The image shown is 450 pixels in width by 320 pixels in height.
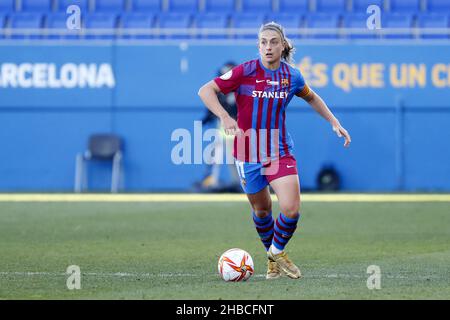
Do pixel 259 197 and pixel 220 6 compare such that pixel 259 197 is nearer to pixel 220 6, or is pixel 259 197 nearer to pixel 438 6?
pixel 220 6

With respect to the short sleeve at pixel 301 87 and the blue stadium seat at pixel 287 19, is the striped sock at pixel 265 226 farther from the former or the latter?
the blue stadium seat at pixel 287 19

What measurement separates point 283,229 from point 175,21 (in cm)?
1485

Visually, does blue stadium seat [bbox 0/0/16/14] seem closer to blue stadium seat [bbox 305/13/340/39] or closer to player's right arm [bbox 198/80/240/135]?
blue stadium seat [bbox 305/13/340/39]

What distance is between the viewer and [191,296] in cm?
782

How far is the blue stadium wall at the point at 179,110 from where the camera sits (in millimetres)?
21891

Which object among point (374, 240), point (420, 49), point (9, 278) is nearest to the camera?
point (9, 278)

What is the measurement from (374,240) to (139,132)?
10413mm

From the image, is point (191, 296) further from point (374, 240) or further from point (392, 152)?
point (392, 152)

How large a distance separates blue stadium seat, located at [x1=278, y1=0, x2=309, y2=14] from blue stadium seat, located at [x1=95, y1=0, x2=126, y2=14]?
379cm

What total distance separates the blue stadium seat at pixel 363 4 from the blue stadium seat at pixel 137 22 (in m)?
4.69

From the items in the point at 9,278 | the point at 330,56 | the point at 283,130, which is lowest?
the point at 9,278

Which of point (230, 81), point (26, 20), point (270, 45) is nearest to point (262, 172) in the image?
point (230, 81)
